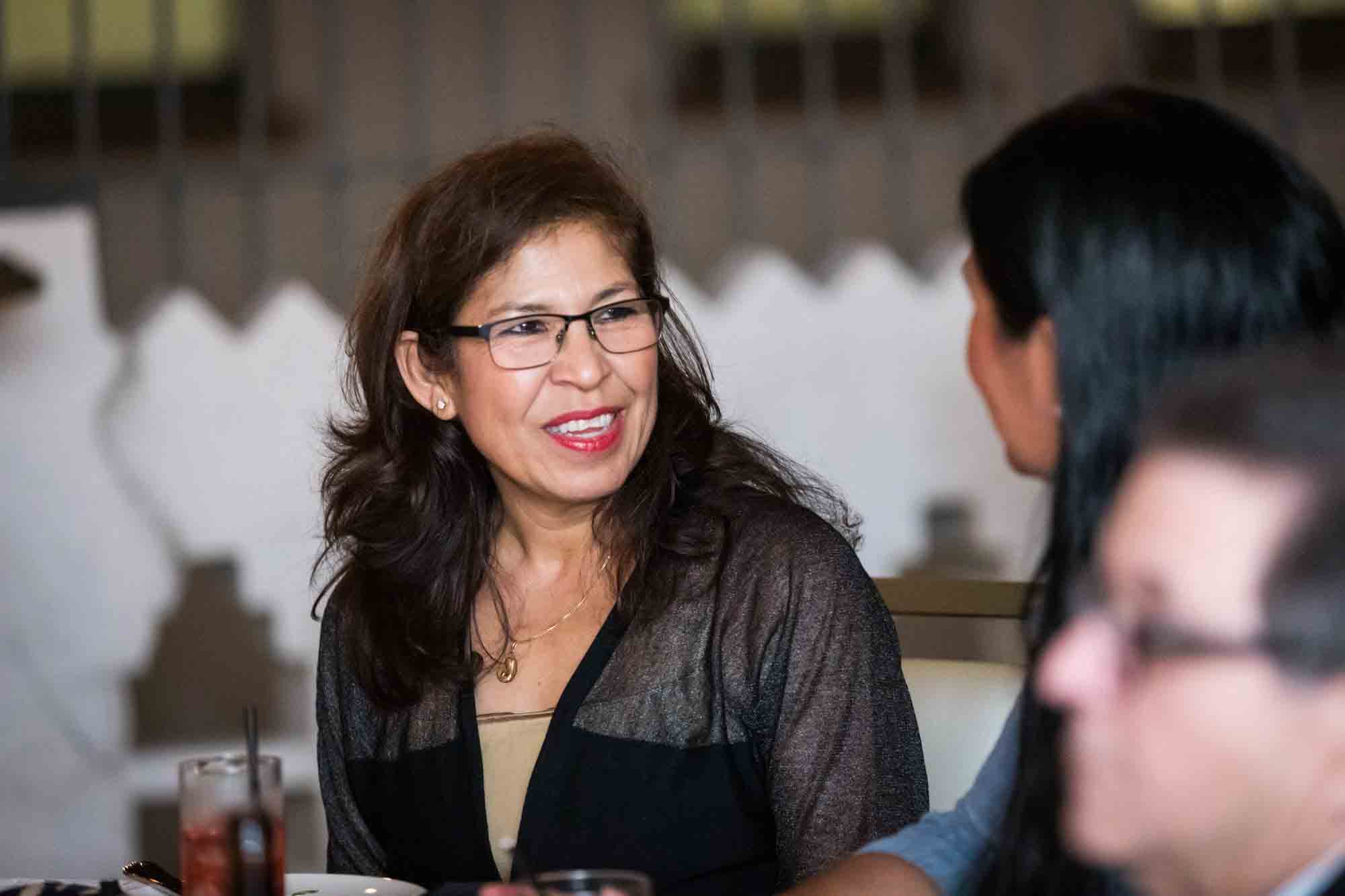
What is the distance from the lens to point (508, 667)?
1.74 metres

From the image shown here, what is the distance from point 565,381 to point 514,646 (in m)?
0.30

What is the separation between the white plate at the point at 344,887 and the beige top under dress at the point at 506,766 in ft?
1.01

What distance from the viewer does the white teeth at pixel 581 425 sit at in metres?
1.69

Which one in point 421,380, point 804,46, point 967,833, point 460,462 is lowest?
point 967,833

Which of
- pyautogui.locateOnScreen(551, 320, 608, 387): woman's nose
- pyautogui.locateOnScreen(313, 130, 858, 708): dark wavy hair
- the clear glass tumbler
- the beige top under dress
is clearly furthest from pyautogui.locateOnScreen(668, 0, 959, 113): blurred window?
the clear glass tumbler

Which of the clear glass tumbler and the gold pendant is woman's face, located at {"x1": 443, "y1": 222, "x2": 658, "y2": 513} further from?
the clear glass tumbler

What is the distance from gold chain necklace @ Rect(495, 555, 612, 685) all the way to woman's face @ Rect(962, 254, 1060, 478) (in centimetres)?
79

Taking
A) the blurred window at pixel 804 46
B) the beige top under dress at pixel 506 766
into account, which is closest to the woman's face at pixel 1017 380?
the beige top under dress at pixel 506 766

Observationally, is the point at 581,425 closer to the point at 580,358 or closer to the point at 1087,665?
the point at 580,358

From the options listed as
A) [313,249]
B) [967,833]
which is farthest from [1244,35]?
[967,833]

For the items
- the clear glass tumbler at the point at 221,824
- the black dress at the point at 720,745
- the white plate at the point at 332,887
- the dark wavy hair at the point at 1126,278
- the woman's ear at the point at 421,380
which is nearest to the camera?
the dark wavy hair at the point at 1126,278

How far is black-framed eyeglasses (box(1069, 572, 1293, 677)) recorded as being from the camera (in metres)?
0.49

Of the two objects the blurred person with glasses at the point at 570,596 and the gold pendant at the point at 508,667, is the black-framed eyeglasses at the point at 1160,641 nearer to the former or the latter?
the blurred person with glasses at the point at 570,596

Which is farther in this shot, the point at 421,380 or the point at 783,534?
the point at 421,380
